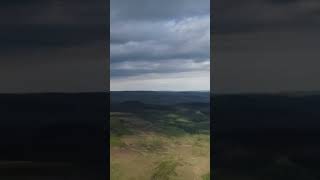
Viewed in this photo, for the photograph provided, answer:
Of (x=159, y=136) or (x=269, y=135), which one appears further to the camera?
(x=159, y=136)

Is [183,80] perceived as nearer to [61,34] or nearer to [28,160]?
[61,34]

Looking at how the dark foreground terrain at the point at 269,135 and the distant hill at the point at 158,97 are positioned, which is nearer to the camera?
the dark foreground terrain at the point at 269,135

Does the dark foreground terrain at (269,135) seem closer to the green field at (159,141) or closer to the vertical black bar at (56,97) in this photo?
the green field at (159,141)

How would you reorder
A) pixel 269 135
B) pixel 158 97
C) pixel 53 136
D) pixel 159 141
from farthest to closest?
pixel 159 141 → pixel 158 97 → pixel 53 136 → pixel 269 135

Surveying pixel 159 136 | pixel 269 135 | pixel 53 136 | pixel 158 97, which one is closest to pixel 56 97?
pixel 53 136

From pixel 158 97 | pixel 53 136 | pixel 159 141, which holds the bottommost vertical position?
pixel 159 141

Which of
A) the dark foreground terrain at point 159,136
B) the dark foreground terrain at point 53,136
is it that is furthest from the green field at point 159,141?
the dark foreground terrain at point 53,136

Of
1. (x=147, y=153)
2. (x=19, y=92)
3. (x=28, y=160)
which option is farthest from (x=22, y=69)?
(x=147, y=153)

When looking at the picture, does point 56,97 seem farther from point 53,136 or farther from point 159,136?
point 159,136
